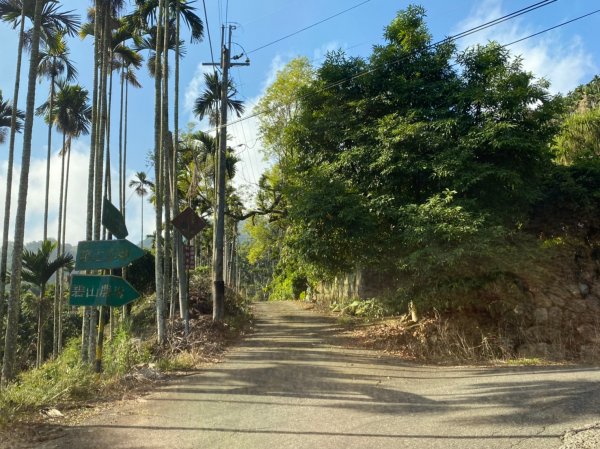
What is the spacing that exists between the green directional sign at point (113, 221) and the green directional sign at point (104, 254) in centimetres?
31

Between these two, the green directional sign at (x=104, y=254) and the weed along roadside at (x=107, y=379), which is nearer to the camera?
the weed along roadside at (x=107, y=379)

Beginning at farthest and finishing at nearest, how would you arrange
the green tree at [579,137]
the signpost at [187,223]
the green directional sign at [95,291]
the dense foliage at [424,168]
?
the green tree at [579,137] < the signpost at [187,223] < the dense foliage at [424,168] < the green directional sign at [95,291]

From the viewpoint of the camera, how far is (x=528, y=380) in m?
7.85

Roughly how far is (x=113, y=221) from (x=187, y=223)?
4181 mm

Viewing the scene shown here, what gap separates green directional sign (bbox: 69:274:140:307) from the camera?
7.11 m

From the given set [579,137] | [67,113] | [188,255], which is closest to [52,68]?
[67,113]

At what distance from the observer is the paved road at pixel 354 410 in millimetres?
5191

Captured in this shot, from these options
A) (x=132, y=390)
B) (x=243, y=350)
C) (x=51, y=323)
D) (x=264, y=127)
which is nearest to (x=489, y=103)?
(x=243, y=350)

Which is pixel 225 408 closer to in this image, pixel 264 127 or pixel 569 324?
pixel 569 324

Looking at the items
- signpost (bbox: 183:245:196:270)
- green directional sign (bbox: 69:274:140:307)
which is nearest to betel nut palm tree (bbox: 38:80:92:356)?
signpost (bbox: 183:245:196:270)

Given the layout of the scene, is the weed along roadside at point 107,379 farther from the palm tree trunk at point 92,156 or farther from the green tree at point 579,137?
the green tree at point 579,137

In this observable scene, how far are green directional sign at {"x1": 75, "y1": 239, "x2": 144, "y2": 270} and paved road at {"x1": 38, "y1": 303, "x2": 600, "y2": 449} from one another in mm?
2138

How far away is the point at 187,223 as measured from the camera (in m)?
11.9

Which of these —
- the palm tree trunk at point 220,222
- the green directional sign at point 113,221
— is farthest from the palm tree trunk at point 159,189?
the green directional sign at point 113,221
